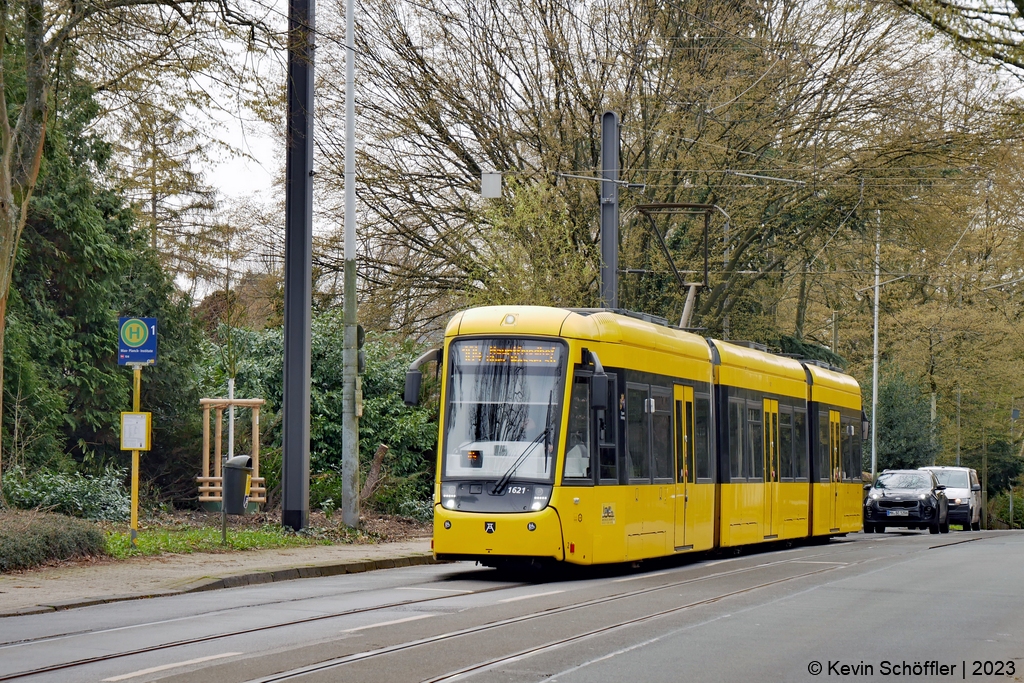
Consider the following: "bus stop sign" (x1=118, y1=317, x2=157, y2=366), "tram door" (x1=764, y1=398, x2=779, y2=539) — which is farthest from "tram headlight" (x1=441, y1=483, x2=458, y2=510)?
"tram door" (x1=764, y1=398, x2=779, y2=539)

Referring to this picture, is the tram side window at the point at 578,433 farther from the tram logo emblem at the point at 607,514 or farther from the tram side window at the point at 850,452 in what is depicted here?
the tram side window at the point at 850,452

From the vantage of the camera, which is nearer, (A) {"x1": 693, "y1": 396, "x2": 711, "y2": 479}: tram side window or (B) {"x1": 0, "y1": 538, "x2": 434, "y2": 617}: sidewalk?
(B) {"x1": 0, "y1": 538, "x2": 434, "y2": 617}: sidewalk

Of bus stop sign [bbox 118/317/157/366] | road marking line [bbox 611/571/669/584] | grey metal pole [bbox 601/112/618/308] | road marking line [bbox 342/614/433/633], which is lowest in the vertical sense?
road marking line [bbox 611/571/669/584]

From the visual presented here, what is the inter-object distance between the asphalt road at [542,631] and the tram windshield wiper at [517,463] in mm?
A: 1086

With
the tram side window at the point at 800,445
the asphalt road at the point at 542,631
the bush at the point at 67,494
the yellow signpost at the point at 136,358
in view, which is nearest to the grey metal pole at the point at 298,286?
the bush at the point at 67,494

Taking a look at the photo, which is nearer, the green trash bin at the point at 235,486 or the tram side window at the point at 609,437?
the tram side window at the point at 609,437

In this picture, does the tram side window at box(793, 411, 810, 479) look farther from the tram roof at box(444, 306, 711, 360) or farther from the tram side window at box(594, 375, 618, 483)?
the tram side window at box(594, 375, 618, 483)

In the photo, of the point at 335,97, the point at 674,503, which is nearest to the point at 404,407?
the point at 335,97

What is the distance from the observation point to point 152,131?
1855 cm

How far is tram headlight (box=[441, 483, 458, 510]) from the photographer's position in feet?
53.0

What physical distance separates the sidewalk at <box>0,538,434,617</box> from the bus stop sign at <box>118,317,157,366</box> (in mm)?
2581

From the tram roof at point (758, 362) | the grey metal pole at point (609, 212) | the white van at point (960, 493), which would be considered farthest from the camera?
the white van at point (960, 493)

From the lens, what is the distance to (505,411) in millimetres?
16234

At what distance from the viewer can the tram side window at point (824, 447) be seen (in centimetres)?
2692
